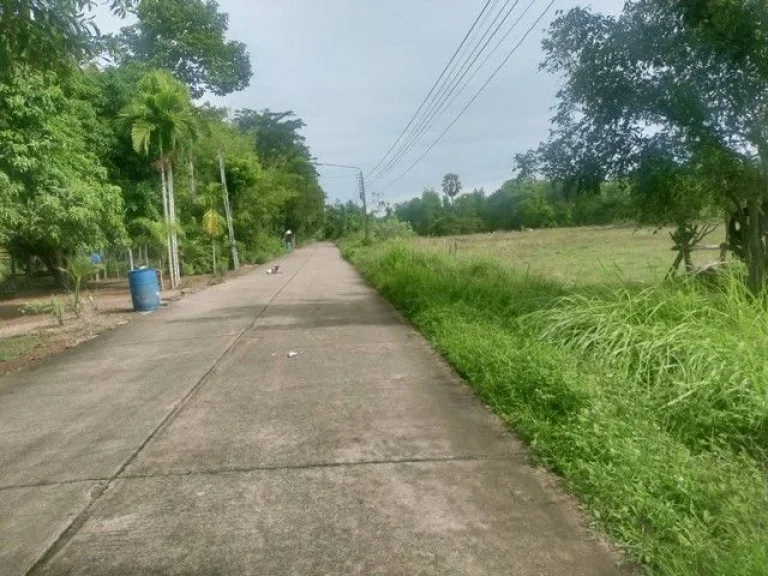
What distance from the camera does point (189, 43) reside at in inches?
1341

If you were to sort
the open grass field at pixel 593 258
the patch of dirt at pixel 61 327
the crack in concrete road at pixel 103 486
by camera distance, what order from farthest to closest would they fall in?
the open grass field at pixel 593 258, the patch of dirt at pixel 61 327, the crack in concrete road at pixel 103 486

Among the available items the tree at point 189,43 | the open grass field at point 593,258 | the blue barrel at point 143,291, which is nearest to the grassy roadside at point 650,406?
the open grass field at point 593,258

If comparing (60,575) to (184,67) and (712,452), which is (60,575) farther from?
(184,67)

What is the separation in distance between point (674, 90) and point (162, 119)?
15.6 metres

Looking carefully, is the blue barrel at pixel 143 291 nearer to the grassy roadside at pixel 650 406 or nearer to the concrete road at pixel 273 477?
the concrete road at pixel 273 477

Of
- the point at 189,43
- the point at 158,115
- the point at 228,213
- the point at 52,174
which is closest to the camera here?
the point at 52,174

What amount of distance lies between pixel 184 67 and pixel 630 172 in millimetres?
31683

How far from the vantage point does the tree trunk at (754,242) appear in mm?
8594

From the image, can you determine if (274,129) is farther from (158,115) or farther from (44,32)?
(44,32)

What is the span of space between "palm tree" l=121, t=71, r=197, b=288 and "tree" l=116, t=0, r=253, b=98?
13539 mm

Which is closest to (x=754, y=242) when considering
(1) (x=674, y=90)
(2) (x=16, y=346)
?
(1) (x=674, y=90)

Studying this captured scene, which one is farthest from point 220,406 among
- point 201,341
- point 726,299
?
point 726,299

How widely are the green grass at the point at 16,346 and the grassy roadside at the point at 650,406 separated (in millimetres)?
6148

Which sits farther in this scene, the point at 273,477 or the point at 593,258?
the point at 593,258
